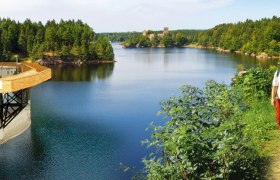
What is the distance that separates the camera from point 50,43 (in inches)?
4331

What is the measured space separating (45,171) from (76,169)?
78.7 inches

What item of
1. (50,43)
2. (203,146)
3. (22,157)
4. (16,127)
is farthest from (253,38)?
(203,146)

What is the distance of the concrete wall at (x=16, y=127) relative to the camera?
2887 cm

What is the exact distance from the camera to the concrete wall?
28869 mm

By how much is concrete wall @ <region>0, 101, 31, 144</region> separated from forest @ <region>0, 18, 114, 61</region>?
241 ft

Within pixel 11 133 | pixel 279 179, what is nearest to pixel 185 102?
pixel 279 179

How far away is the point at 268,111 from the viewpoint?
547 inches

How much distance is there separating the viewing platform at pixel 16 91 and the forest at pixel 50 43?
71.6 meters

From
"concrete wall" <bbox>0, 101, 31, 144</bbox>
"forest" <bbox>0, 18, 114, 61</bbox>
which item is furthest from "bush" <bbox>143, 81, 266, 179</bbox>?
"forest" <bbox>0, 18, 114, 61</bbox>

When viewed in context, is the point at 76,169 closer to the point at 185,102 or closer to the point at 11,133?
the point at 11,133

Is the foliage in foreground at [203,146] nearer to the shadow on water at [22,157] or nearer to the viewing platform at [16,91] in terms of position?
the viewing platform at [16,91]

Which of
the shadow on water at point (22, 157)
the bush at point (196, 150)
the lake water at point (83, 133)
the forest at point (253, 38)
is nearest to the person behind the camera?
the bush at point (196, 150)

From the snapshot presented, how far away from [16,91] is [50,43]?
83.8 meters

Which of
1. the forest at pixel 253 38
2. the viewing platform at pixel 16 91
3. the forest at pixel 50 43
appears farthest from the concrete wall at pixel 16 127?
the forest at pixel 253 38
